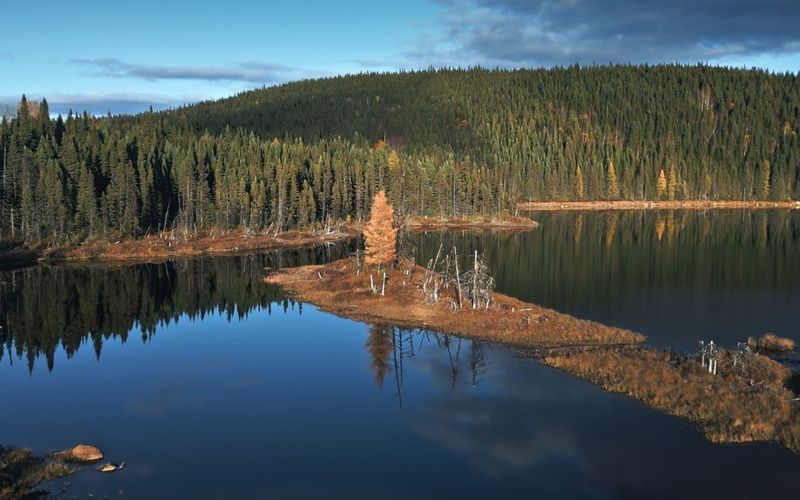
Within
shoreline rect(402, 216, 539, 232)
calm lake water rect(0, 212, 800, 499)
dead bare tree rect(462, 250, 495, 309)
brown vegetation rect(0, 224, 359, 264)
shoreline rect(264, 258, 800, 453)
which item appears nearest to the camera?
calm lake water rect(0, 212, 800, 499)

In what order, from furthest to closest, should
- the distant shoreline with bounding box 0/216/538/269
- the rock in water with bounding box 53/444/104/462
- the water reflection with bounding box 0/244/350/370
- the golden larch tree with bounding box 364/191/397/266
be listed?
the distant shoreline with bounding box 0/216/538/269
the golden larch tree with bounding box 364/191/397/266
the water reflection with bounding box 0/244/350/370
the rock in water with bounding box 53/444/104/462

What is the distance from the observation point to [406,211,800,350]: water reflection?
66062 millimetres

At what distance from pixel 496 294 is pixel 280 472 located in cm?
4597

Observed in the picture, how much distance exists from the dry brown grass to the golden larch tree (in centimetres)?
4316

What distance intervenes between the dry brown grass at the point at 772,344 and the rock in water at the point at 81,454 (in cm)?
4942

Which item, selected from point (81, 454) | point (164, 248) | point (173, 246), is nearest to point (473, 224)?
point (173, 246)

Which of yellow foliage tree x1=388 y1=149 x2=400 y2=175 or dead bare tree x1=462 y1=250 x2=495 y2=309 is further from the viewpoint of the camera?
yellow foliage tree x1=388 y1=149 x2=400 y2=175

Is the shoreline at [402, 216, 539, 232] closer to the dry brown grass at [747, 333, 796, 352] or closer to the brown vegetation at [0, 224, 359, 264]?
the brown vegetation at [0, 224, 359, 264]

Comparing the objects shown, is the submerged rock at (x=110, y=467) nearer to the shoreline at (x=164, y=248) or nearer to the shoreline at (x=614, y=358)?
the shoreline at (x=614, y=358)

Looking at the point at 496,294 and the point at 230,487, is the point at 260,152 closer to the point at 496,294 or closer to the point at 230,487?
the point at 496,294

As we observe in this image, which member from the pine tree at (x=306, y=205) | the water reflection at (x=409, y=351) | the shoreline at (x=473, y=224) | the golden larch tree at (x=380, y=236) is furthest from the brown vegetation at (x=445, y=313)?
the shoreline at (x=473, y=224)

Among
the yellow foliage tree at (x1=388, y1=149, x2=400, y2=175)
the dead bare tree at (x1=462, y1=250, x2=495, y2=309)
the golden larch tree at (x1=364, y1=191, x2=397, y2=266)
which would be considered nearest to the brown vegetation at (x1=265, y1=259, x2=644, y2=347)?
the dead bare tree at (x1=462, y1=250, x2=495, y2=309)

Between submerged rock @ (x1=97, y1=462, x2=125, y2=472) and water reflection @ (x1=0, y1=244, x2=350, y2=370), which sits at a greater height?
water reflection @ (x1=0, y1=244, x2=350, y2=370)

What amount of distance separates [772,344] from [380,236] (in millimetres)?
45506
